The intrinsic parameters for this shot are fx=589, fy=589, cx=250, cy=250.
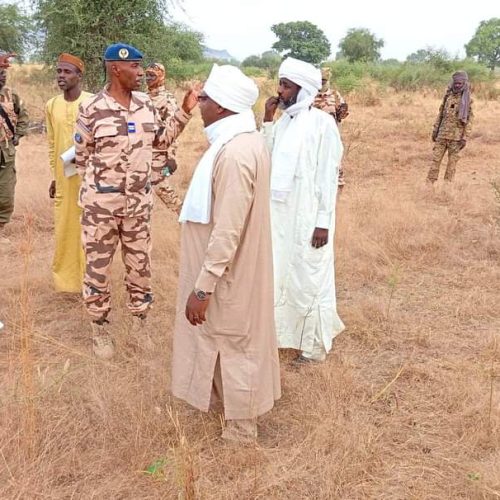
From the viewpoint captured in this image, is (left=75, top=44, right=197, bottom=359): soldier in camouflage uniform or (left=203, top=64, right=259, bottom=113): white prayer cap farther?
(left=75, top=44, right=197, bottom=359): soldier in camouflage uniform

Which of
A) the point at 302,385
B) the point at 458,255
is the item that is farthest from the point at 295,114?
the point at 458,255

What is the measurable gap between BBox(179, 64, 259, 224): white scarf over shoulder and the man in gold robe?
1.70 metres

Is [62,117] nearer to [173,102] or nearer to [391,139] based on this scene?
[173,102]

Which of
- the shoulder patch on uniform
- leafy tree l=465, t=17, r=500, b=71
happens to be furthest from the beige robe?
leafy tree l=465, t=17, r=500, b=71

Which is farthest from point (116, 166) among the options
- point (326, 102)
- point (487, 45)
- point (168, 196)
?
point (487, 45)

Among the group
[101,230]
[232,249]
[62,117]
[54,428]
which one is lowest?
[54,428]

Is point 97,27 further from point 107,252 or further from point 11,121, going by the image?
point 107,252

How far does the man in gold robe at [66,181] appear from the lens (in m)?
3.74

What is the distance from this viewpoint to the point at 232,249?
7.16 ft

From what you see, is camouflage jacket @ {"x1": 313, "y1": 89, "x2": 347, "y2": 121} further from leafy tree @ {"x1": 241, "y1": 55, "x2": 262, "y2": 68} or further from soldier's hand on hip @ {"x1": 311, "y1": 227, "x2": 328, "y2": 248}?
leafy tree @ {"x1": 241, "y1": 55, "x2": 262, "y2": 68}

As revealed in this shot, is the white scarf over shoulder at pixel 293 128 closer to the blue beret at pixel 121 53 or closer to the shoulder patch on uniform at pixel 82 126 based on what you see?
the blue beret at pixel 121 53

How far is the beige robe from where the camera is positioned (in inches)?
84.9

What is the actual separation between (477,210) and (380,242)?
70.9 inches

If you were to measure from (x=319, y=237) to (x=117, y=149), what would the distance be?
1.15 metres
